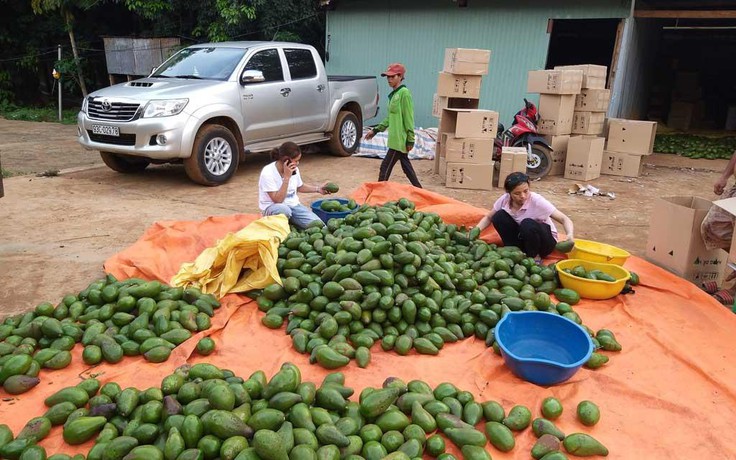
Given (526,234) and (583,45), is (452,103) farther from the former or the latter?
(583,45)

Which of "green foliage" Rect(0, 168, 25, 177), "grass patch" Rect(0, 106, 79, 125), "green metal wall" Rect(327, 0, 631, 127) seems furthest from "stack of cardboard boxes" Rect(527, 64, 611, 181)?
"grass patch" Rect(0, 106, 79, 125)

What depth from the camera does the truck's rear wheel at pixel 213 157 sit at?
26.2 feet

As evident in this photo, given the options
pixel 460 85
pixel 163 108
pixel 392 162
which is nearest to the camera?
pixel 163 108

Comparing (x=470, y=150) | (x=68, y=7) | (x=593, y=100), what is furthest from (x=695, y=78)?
(x=68, y=7)

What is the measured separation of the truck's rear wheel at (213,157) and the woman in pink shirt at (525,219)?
4623mm

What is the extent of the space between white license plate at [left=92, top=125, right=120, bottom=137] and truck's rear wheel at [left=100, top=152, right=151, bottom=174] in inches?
32.3

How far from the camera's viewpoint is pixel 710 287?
195 inches

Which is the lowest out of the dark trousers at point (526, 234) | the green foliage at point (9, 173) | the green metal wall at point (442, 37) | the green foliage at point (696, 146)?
the green foliage at point (9, 173)

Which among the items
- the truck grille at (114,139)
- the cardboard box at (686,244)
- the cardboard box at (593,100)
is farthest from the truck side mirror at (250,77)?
the cardboard box at (686,244)

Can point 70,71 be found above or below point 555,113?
above

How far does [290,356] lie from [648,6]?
1183 centimetres

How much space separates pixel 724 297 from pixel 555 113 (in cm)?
558

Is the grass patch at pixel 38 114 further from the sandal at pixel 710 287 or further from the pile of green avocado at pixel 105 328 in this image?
the sandal at pixel 710 287

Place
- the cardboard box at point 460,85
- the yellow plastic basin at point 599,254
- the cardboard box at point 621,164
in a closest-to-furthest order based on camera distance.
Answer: the yellow plastic basin at point 599,254, the cardboard box at point 460,85, the cardboard box at point 621,164
